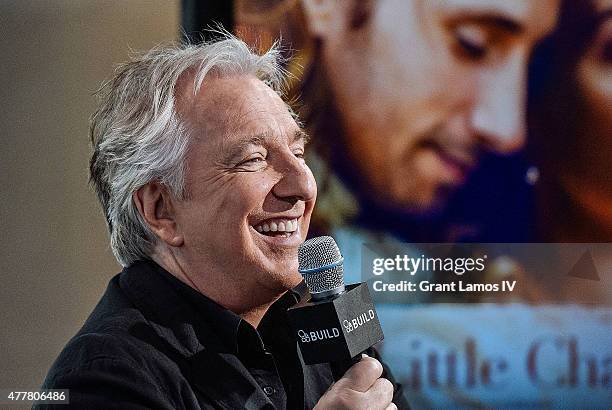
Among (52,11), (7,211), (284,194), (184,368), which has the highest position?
(52,11)

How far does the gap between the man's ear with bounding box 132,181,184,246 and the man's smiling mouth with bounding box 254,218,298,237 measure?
158 mm

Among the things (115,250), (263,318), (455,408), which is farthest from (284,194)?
(455,408)

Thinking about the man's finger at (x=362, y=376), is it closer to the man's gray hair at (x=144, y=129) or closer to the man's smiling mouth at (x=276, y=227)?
the man's smiling mouth at (x=276, y=227)

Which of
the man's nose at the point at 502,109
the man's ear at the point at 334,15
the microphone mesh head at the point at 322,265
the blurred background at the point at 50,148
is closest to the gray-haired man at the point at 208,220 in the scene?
the microphone mesh head at the point at 322,265

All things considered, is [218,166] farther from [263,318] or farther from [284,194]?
[263,318]

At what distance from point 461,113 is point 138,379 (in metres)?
1.44

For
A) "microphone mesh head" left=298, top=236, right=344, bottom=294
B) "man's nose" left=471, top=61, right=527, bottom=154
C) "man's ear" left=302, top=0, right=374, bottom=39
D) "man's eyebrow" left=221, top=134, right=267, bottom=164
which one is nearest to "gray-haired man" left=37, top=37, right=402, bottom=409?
"man's eyebrow" left=221, top=134, right=267, bottom=164

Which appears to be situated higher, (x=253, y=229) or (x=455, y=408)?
(x=253, y=229)

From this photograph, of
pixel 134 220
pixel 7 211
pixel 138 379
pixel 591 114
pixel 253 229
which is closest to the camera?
pixel 138 379

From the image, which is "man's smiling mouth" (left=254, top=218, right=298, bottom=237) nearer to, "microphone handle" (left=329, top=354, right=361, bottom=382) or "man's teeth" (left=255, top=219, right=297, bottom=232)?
"man's teeth" (left=255, top=219, right=297, bottom=232)

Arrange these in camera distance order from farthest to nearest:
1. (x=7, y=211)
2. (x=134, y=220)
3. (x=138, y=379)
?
(x=7, y=211) < (x=134, y=220) < (x=138, y=379)

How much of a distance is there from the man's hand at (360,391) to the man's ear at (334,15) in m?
1.40

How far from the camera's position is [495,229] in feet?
8.09

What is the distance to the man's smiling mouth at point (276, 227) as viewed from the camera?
1494 millimetres
